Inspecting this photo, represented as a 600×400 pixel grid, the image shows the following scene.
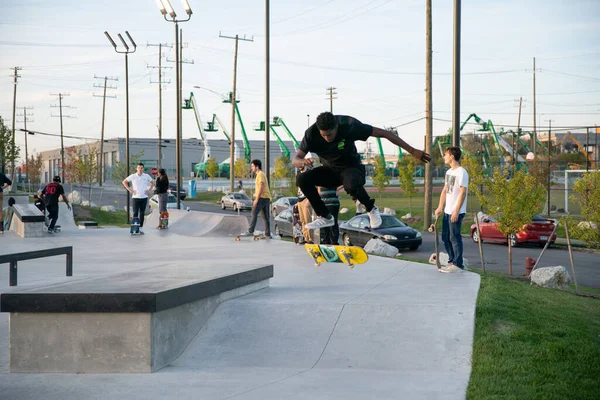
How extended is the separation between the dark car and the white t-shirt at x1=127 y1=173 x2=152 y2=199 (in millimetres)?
10191

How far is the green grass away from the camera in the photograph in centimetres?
439

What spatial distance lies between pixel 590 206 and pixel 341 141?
1348 cm

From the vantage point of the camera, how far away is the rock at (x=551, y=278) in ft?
44.0

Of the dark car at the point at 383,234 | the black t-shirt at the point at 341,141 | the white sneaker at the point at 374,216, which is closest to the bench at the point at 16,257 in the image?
the black t-shirt at the point at 341,141

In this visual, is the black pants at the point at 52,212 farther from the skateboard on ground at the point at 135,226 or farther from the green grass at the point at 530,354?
the green grass at the point at 530,354

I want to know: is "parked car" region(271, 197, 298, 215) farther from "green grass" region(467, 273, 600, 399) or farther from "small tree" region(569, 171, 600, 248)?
"green grass" region(467, 273, 600, 399)

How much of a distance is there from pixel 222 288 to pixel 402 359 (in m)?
2.06

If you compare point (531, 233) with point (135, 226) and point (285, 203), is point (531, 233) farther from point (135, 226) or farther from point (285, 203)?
point (135, 226)

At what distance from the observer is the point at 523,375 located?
15.3ft

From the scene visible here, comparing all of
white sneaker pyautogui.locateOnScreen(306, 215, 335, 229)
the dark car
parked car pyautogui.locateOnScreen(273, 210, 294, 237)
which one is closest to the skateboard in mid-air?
white sneaker pyautogui.locateOnScreen(306, 215, 335, 229)

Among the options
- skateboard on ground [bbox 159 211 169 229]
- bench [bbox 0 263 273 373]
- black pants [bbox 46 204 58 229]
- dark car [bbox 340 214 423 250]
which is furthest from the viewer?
dark car [bbox 340 214 423 250]

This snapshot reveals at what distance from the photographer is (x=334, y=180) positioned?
24.4 ft

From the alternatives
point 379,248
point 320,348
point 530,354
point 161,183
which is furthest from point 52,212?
point 530,354

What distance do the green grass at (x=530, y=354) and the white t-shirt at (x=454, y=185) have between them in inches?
89.2
